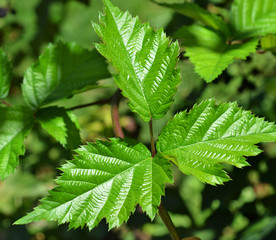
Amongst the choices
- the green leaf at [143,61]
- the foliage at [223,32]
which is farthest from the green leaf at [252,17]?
the green leaf at [143,61]

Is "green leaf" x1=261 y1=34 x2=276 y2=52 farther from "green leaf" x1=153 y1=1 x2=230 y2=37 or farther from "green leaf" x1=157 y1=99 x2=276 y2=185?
"green leaf" x1=157 y1=99 x2=276 y2=185

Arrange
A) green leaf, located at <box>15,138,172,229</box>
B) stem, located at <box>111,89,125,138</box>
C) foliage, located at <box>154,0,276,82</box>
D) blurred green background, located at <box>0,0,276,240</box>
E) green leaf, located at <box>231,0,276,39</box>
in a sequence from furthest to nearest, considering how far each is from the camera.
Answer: blurred green background, located at <box>0,0,276,240</box>, green leaf, located at <box>231,0,276,39</box>, foliage, located at <box>154,0,276,82</box>, stem, located at <box>111,89,125,138</box>, green leaf, located at <box>15,138,172,229</box>

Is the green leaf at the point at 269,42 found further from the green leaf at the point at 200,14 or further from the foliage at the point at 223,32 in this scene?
the green leaf at the point at 200,14

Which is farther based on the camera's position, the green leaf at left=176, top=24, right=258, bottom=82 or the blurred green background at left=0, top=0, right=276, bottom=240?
the blurred green background at left=0, top=0, right=276, bottom=240

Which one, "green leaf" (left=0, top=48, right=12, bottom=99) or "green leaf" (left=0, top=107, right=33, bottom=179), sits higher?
"green leaf" (left=0, top=48, right=12, bottom=99)

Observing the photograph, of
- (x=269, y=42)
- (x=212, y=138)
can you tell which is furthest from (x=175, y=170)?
(x=212, y=138)

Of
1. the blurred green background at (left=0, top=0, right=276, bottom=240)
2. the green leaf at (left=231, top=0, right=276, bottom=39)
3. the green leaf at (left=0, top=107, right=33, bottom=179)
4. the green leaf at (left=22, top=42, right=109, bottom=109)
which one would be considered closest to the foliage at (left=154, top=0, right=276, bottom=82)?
the green leaf at (left=231, top=0, right=276, bottom=39)
